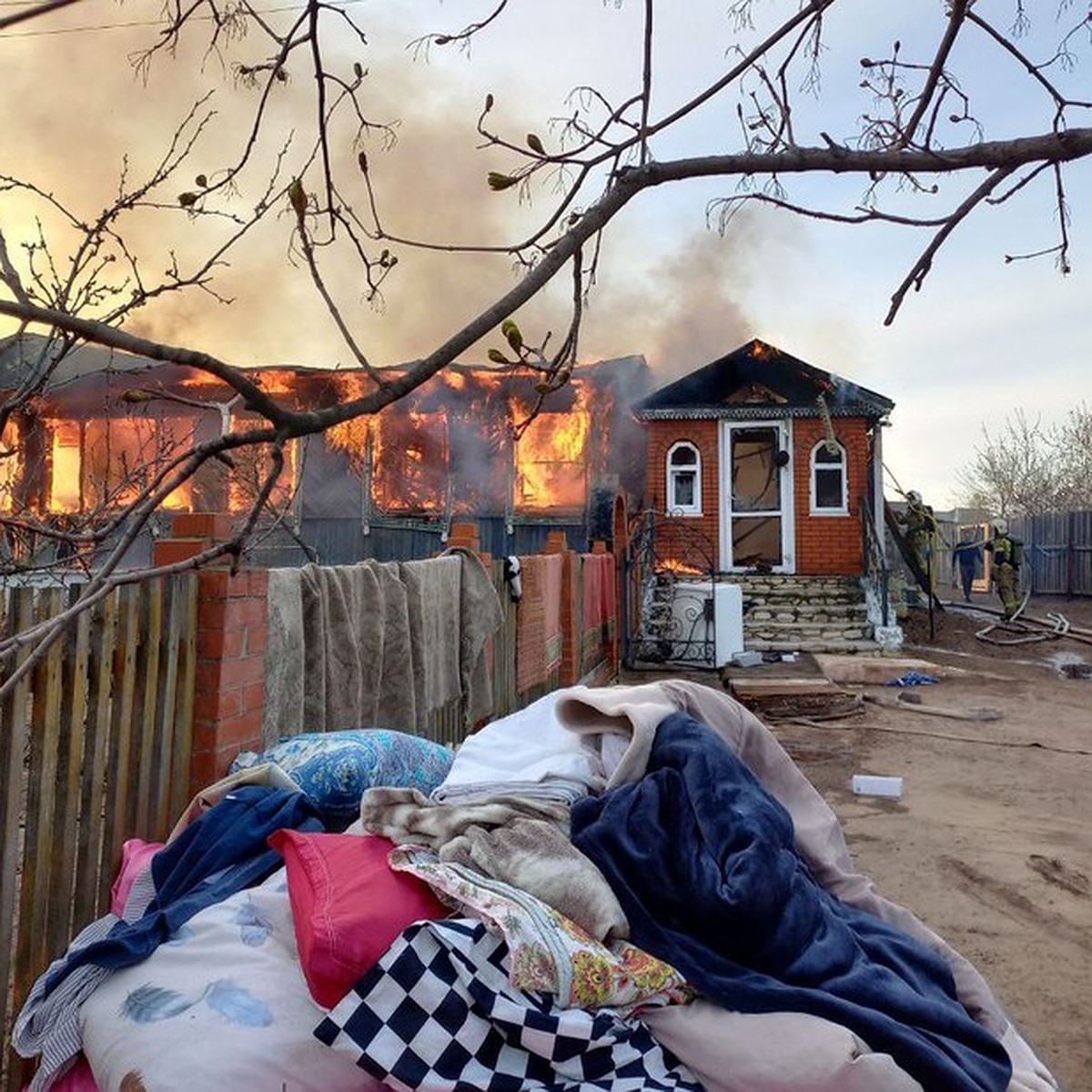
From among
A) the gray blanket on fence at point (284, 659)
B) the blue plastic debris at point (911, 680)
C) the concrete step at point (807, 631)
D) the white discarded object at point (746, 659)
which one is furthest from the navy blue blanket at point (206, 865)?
the concrete step at point (807, 631)

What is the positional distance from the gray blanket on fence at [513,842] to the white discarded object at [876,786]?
15.1 feet

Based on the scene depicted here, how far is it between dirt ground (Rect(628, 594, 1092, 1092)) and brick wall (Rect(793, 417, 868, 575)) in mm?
3880

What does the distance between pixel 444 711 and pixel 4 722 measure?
322 cm

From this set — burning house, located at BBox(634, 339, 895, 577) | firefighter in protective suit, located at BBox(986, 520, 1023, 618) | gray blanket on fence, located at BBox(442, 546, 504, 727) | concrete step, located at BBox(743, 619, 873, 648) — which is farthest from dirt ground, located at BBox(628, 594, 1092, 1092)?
firefighter in protective suit, located at BBox(986, 520, 1023, 618)

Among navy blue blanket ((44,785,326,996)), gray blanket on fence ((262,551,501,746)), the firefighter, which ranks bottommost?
navy blue blanket ((44,785,326,996))

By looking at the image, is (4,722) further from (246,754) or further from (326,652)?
(326,652)

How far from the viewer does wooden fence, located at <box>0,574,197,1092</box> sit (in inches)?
87.4

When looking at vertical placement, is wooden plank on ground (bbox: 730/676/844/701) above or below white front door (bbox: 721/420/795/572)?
below

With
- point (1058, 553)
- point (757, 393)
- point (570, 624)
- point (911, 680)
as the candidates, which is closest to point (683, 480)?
point (757, 393)

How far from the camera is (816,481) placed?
1506cm

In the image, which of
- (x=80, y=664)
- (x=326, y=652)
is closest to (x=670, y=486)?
(x=326, y=652)

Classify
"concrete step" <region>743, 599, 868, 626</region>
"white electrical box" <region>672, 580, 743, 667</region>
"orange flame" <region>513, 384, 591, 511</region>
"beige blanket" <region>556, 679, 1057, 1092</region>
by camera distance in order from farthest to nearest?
"orange flame" <region>513, 384, 591, 511</region> → "concrete step" <region>743, 599, 868, 626</region> → "white electrical box" <region>672, 580, 743, 667</region> → "beige blanket" <region>556, 679, 1057, 1092</region>

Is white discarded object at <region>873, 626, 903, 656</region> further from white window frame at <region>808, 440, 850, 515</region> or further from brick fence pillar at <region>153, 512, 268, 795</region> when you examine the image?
brick fence pillar at <region>153, 512, 268, 795</region>

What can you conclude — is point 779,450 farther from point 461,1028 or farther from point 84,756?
point 461,1028
